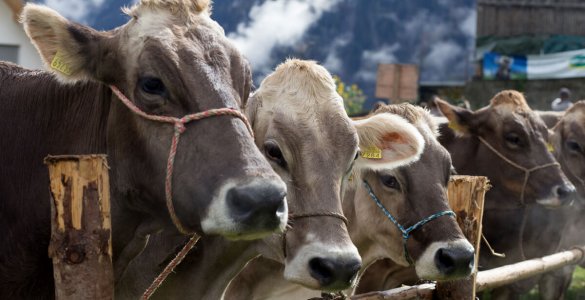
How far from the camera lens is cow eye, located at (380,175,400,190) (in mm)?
4406

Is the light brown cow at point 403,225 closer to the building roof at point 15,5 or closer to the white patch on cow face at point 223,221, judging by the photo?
the white patch on cow face at point 223,221

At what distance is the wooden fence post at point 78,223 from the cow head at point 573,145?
250 inches

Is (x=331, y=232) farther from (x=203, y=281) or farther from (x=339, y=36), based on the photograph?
(x=339, y=36)

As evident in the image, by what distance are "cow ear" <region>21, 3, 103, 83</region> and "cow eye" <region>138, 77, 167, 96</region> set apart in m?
0.29

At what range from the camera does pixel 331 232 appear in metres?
3.12

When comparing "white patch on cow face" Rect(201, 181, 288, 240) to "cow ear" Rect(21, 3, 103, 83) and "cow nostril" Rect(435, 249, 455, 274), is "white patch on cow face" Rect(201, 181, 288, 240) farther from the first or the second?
"cow nostril" Rect(435, 249, 455, 274)

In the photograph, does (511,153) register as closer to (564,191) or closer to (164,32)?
(564,191)

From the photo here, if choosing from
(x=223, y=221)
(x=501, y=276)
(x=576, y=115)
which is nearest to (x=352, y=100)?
(x=576, y=115)

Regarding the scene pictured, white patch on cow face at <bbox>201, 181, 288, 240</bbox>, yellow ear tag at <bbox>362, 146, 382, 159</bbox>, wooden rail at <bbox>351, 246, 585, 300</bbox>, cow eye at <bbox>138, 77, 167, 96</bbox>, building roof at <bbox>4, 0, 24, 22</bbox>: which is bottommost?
wooden rail at <bbox>351, 246, 585, 300</bbox>

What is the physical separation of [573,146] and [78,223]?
6583 millimetres

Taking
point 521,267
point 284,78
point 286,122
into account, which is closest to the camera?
point 286,122

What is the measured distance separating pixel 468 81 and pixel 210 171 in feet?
51.9

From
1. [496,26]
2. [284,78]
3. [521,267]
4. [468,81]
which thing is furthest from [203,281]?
[496,26]

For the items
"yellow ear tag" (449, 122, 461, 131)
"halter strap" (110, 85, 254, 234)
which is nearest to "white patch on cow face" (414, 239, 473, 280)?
"halter strap" (110, 85, 254, 234)
